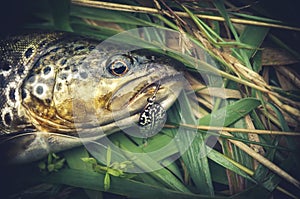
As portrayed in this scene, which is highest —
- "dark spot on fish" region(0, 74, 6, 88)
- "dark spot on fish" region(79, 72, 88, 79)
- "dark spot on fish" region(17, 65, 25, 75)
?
"dark spot on fish" region(79, 72, 88, 79)

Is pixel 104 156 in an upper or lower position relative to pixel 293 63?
lower

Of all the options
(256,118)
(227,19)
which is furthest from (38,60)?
(256,118)

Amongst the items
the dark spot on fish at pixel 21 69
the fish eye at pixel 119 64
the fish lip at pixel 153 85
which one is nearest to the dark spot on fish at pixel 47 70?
the dark spot on fish at pixel 21 69

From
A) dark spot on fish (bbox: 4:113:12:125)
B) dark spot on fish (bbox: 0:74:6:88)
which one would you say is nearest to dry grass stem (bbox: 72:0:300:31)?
dark spot on fish (bbox: 0:74:6:88)

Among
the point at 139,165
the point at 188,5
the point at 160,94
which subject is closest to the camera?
the point at 160,94

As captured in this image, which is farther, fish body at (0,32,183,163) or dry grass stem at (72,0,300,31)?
dry grass stem at (72,0,300,31)

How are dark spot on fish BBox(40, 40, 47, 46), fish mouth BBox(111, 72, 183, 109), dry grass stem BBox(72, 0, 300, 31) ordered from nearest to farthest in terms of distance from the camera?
1. fish mouth BBox(111, 72, 183, 109)
2. dark spot on fish BBox(40, 40, 47, 46)
3. dry grass stem BBox(72, 0, 300, 31)

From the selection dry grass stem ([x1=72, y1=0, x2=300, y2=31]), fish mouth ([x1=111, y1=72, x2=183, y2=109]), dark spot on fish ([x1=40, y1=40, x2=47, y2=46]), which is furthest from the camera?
dry grass stem ([x1=72, y1=0, x2=300, y2=31])

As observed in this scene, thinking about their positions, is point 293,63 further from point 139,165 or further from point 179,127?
point 139,165

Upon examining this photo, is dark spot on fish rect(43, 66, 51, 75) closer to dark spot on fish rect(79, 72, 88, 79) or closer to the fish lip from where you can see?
dark spot on fish rect(79, 72, 88, 79)
